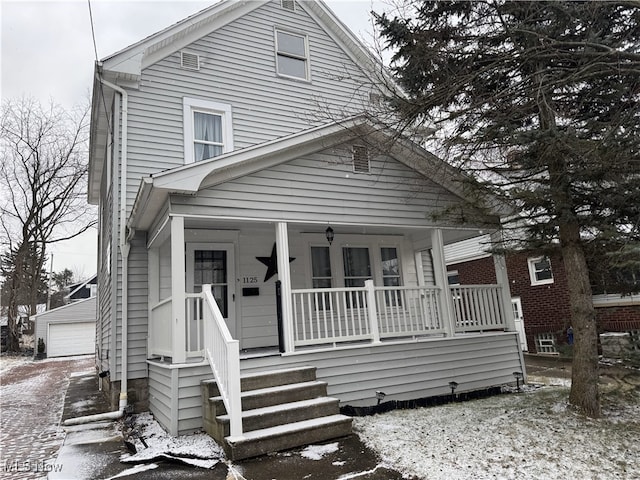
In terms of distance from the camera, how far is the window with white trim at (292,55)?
9664mm

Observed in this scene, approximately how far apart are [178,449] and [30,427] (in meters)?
3.48

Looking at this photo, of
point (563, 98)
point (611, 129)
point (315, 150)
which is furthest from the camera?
point (315, 150)

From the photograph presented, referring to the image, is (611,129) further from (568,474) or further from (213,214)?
(213,214)

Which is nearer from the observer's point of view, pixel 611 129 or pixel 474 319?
pixel 611 129

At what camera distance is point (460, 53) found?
540cm

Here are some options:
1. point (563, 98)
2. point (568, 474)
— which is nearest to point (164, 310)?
point (568, 474)

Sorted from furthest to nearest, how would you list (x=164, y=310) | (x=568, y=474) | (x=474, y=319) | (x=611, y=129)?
1. (x=474, y=319)
2. (x=164, y=310)
3. (x=611, y=129)
4. (x=568, y=474)

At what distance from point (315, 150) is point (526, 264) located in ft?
30.9

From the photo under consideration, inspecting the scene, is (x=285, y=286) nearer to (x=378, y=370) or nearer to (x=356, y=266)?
(x=378, y=370)

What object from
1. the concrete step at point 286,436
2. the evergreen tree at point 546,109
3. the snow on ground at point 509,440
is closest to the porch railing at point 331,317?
the snow on ground at point 509,440

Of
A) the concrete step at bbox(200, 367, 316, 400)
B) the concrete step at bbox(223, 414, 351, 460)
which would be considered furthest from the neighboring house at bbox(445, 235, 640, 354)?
the concrete step at bbox(223, 414, 351, 460)

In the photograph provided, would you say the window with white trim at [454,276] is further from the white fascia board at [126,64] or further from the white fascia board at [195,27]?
the white fascia board at [126,64]

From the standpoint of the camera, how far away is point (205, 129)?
8.42 m

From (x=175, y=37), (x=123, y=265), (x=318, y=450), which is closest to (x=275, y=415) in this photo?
(x=318, y=450)
